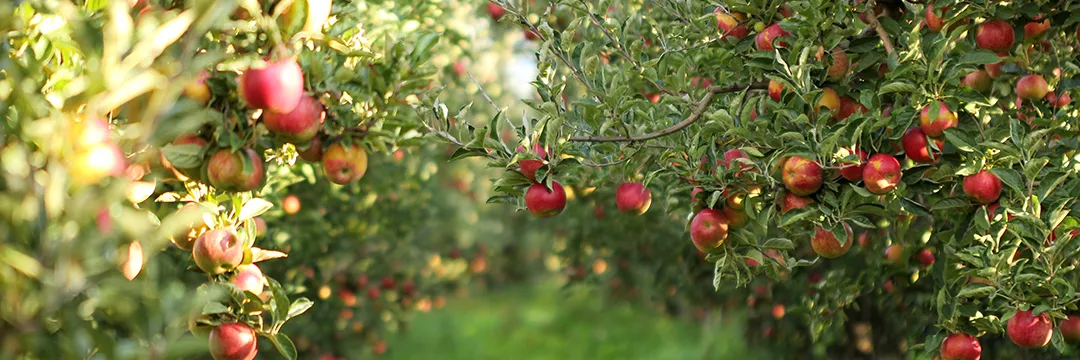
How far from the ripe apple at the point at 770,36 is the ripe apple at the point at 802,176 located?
38cm

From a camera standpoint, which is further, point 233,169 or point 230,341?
point 230,341

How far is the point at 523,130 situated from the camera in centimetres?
250

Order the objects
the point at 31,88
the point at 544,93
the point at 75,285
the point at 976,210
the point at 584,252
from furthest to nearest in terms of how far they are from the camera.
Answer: the point at 584,252 < the point at 544,93 < the point at 976,210 < the point at 31,88 < the point at 75,285

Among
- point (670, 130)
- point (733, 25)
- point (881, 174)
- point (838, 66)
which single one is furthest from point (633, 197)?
point (881, 174)

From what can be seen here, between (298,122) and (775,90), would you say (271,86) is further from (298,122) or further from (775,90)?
(775,90)

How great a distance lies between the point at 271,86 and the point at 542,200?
935mm

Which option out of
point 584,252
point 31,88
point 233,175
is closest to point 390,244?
point 584,252

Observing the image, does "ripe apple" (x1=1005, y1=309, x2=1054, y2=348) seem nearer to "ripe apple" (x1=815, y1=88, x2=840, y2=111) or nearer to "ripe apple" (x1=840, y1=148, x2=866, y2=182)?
"ripe apple" (x1=840, y1=148, x2=866, y2=182)

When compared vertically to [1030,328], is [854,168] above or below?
above

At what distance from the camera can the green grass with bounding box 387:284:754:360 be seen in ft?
26.7

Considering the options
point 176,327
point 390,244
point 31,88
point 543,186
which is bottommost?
point 390,244

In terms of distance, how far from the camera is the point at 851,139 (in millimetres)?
2295

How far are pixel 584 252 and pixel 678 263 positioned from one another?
1174mm

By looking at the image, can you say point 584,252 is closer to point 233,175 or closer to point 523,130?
point 523,130
